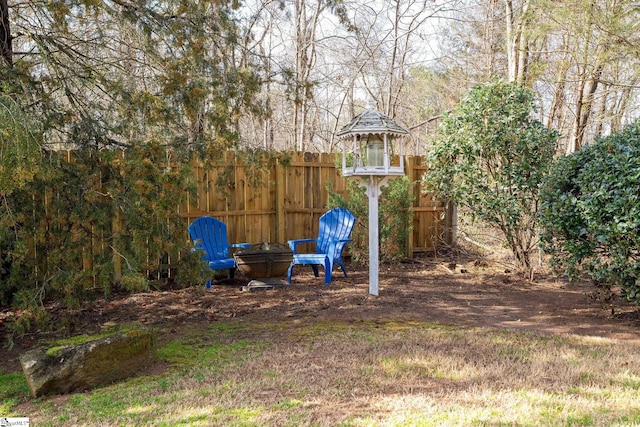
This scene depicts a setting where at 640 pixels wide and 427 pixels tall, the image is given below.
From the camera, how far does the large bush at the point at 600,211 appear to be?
171 inches

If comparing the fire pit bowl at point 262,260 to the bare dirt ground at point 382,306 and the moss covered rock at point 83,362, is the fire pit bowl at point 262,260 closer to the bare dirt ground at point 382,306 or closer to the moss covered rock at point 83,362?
the bare dirt ground at point 382,306

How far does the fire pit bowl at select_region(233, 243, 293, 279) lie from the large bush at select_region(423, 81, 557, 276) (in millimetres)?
2417

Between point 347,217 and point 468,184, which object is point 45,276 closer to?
point 347,217

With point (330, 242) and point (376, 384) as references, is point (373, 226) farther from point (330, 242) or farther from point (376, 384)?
point (376, 384)

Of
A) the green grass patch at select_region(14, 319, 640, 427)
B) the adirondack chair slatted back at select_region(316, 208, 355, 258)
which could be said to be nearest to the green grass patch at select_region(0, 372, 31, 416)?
the green grass patch at select_region(14, 319, 640, 427)

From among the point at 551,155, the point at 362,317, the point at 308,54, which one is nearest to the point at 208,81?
the point at 362,317

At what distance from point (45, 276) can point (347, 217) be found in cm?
367

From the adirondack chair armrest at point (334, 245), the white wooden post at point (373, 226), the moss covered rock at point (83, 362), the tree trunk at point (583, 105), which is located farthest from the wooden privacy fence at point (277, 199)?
the moss covered rock at point (83, 362)

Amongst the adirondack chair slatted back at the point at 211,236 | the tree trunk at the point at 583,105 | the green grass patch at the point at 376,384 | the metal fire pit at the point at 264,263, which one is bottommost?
the green grass patch at the point at 376,384

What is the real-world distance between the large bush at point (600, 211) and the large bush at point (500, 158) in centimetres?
120

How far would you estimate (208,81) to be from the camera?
187 inches

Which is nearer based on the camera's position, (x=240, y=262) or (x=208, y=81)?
(x=208, y=81)

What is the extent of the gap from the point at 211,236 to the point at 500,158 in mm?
3714

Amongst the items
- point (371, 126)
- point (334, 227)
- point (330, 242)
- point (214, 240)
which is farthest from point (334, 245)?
point (371, 126)
